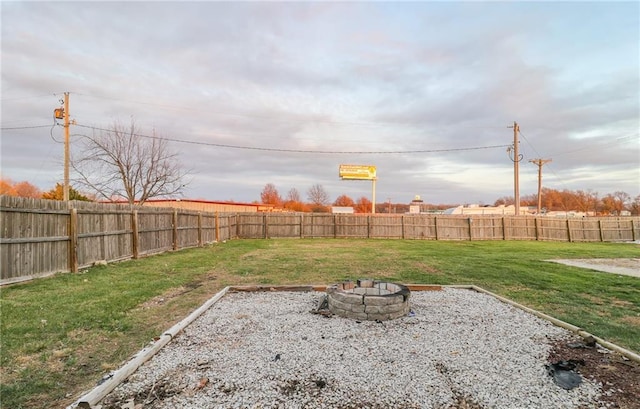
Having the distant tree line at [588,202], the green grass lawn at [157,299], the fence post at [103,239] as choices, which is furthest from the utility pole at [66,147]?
the distant tree line at [588,202]

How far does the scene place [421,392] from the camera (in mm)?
2742

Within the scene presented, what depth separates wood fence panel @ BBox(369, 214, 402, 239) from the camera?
888 inches

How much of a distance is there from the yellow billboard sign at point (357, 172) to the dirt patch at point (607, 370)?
27257mm

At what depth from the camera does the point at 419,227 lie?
Result: 2236cm

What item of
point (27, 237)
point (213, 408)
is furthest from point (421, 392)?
point (27, 237)

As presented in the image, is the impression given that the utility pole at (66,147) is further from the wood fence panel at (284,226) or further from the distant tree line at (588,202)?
the distant tree line at (588,202)

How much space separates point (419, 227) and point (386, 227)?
87.0 inches

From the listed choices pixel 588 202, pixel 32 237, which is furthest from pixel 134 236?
pixel 588 202

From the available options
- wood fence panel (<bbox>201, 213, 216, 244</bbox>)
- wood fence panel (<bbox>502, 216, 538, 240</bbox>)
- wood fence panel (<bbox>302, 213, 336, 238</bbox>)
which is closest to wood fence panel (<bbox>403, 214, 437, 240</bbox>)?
wood fence panel (<bbox>502, 216, 538, 240</bbox>)

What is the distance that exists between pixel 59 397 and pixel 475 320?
4.80 meters

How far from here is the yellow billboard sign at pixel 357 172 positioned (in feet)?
101

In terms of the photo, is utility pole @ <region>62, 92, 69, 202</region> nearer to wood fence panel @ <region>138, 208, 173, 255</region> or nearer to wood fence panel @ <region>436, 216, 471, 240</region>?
wood fence panel @ <region>138, 208, 173, 255</region>

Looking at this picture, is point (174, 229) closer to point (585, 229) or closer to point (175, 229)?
point (175, 229)

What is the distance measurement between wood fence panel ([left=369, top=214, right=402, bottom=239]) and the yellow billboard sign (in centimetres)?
872
